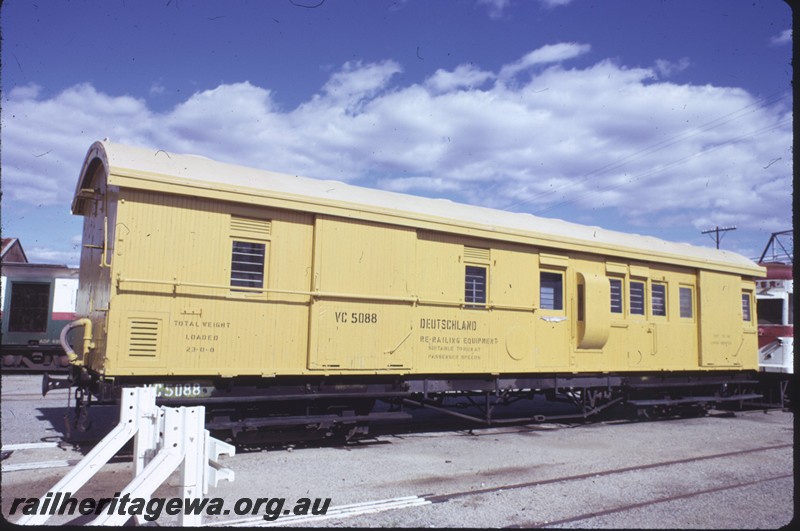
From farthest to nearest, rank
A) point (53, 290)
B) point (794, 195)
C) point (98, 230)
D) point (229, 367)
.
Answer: point (53, 290), point (98, 230), point (229, 367), point (794, 195)

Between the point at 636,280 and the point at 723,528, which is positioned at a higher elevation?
the point at 636,280

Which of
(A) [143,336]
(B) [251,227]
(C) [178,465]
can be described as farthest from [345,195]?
(C) [178,465]

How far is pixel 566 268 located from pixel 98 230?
8.26 m

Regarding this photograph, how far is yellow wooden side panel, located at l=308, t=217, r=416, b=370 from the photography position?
28.2 ft

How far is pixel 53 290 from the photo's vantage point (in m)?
20.2

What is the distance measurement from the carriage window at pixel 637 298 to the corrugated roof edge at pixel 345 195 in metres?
0.76

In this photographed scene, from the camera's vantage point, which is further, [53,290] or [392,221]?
[53,290]

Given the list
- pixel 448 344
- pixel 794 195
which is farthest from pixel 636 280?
pixel 794 195

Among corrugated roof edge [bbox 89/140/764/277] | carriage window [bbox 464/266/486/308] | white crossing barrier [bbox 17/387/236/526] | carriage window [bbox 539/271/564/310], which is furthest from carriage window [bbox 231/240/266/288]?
carriage window [bbox 539/271/564/310]

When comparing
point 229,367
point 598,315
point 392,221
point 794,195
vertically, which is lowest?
point 229,367

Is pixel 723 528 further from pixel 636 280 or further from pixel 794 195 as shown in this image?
pixel 636 280

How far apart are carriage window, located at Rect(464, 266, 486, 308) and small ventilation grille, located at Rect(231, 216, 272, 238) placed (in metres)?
3.55

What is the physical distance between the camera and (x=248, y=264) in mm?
8250

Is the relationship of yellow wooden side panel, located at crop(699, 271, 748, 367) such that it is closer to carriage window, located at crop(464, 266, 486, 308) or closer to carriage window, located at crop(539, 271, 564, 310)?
carriage window, located at crop(539, 271, 564, 310)
